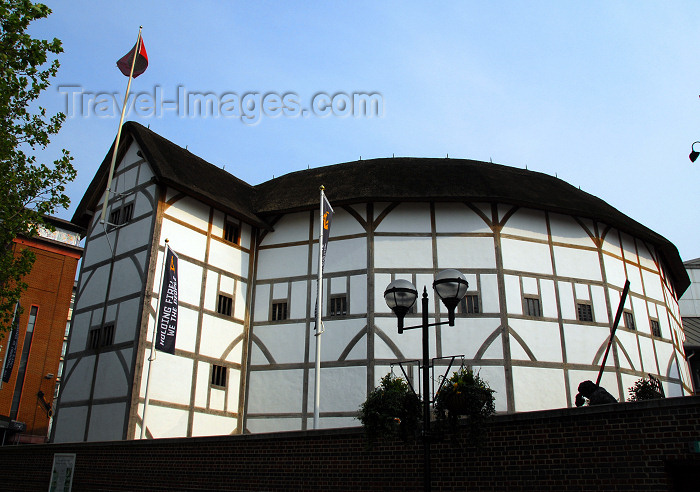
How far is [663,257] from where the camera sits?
25.4 meters

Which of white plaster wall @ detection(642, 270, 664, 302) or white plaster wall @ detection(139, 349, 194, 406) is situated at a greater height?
white plaster wall @ detection(642, 270, 664, 302)

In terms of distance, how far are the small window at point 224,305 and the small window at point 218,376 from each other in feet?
6.42

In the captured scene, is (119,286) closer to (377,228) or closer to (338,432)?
(377,228)

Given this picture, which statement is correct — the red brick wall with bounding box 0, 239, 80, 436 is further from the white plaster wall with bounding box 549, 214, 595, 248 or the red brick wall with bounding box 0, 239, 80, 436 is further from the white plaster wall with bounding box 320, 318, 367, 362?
the white plaster wall with bounding box 549, 214, 595, 248

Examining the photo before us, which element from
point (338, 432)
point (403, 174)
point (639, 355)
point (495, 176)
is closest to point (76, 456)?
point (338, 432)

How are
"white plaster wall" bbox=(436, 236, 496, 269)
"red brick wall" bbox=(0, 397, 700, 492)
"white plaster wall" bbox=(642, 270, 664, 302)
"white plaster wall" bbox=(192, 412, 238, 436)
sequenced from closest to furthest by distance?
1. "red brick wall" bbox=(0, 397, 700, 492)
2. "white plaster wall" bbox=(192, 412, 238, 436)
3. "white plaster wall" bbox=(436, 236, 496, 269)
4. "white plaster wall" bbox=(642, 270, 664, 302)

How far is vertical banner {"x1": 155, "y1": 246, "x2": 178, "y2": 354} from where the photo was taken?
1809 centimetres

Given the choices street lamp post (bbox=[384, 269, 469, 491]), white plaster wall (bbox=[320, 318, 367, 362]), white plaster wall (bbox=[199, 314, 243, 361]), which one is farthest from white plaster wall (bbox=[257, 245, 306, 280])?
street lamp post (bbox=[384, 269, 469, 491])

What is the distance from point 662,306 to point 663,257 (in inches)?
99.2

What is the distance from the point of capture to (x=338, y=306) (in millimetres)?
20984

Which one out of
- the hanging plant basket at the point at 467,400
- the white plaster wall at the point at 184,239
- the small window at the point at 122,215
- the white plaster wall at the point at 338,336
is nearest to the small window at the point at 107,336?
the white plaster wall at the point at 184,239

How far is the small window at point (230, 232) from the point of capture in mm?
22466

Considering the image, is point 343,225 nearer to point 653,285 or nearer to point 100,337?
point 100,337

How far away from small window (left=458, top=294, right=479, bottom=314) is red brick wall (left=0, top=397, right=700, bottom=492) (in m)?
9.87
